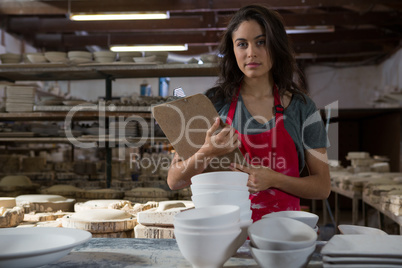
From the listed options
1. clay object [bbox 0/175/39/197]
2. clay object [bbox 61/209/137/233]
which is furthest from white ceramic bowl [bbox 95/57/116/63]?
clay object [bbox 61/209/137/233]

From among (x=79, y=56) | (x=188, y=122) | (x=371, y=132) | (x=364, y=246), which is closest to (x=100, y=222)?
(x=188, y=122)

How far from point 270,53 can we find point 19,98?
3.65m

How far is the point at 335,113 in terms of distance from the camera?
8219 mm

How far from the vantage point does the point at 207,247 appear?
3.48 feet

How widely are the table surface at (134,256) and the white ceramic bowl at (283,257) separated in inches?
6.2

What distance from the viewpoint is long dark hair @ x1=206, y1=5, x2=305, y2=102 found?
6.12 ft

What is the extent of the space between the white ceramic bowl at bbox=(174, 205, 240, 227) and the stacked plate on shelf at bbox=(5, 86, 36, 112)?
4040 millimetres

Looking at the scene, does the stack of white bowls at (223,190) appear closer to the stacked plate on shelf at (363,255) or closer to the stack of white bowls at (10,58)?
the stacked plate on shelf at (363,255)

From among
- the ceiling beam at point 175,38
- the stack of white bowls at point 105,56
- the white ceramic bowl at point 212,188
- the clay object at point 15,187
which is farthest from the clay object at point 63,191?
the ceiling beam at point 175,38

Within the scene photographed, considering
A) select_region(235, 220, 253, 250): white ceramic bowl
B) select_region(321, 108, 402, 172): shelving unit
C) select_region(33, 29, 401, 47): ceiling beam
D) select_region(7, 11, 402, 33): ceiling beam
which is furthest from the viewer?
select_region(33, 29, 401, 47): ceiling beam

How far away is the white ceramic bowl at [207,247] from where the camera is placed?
1.05m

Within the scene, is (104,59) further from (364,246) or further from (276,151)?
(364,246)

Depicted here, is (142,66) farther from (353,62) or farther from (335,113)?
(353,62)

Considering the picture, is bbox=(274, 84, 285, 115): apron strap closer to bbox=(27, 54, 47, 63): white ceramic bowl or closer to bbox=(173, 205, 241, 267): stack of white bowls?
bbox=(173, 205, 241, 267): stack of white bowls
